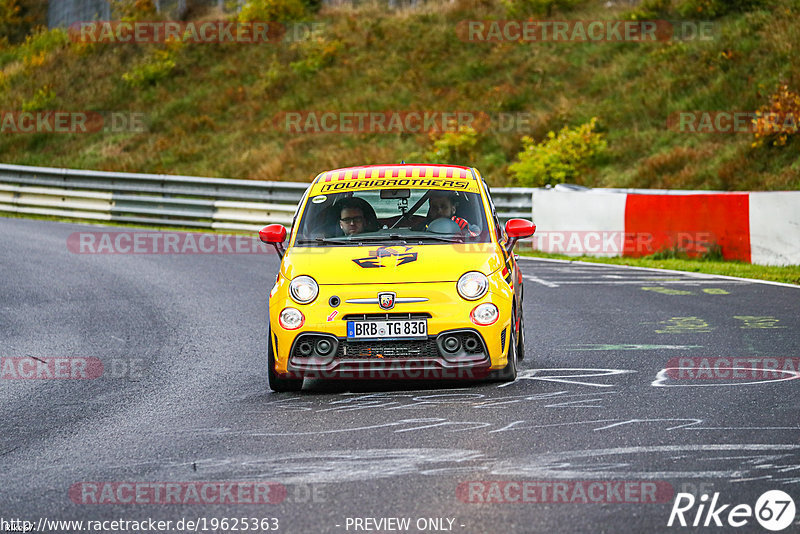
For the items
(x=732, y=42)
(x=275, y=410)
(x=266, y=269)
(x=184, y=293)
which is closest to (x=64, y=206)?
(x=266, y=269)

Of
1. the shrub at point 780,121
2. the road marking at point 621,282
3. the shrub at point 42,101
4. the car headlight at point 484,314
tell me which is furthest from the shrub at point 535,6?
the car headlight at point 484,314

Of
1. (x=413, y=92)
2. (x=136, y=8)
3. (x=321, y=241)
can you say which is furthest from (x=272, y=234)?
(x=136, y=8)

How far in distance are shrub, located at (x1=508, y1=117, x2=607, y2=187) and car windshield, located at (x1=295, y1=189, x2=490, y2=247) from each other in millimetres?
16364

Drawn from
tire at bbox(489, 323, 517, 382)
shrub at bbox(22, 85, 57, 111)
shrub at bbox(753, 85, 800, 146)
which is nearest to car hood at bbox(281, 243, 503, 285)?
tire at bbox(489, 323, 517, 382)

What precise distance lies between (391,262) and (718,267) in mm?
9136

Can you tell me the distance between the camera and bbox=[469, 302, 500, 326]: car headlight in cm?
740

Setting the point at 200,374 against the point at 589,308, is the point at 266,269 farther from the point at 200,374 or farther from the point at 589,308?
the point at 200,374

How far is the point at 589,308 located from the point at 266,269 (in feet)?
19.7

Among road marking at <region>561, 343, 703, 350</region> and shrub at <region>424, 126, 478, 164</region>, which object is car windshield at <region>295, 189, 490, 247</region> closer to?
road marking at <region>561, 343, 703, 350</region>

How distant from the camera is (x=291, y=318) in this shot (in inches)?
295

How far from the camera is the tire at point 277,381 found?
7602 millimetres

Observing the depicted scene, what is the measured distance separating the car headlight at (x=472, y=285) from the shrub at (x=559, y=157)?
1739 centimetres

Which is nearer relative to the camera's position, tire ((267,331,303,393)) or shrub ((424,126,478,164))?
tire ((267,331,303,393))

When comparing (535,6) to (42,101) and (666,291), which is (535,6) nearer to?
(42,101)
